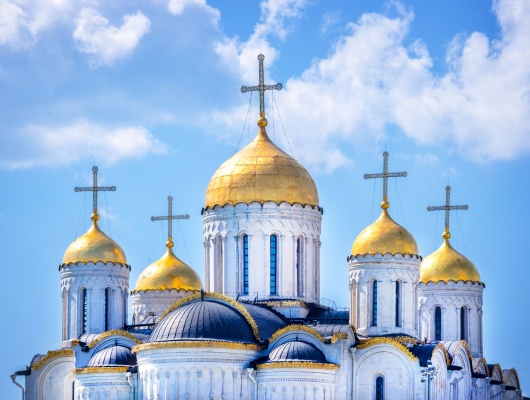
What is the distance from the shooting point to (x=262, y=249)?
62531 mm

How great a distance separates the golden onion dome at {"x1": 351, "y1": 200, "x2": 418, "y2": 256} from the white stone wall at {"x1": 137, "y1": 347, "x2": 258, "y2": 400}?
7772 millimetres

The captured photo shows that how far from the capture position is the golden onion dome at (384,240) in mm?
63625

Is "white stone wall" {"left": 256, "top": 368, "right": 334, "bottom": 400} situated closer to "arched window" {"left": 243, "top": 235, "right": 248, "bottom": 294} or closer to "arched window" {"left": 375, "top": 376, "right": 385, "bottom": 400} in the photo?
"arched window" {"left": 375, "top": 376, "right": 385, "bottom": 400}

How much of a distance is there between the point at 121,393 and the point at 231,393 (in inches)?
159

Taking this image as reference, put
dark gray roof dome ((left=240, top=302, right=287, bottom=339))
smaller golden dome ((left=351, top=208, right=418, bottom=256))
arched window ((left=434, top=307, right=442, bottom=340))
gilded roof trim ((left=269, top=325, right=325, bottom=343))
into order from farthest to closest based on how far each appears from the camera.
Answer: arched window ((left=434, top=307, right=442, bottom=340)), smaller golden dome ((left=351, top=208, right=418, bottom=256)), dark gray roof dome ((left=240, top=302, right=287, bottom=339)), gilded roof trim ((left=269, top=325, right=325, bottom=343))

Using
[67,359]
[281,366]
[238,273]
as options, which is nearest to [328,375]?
[281,366]

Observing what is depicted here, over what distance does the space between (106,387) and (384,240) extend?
1153 cm

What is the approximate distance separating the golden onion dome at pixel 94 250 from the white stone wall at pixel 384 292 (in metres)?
9.50

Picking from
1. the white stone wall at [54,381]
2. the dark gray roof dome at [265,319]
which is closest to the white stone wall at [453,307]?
the dark gray roof dome at [265,319]

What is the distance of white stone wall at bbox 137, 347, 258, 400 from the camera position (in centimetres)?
5753

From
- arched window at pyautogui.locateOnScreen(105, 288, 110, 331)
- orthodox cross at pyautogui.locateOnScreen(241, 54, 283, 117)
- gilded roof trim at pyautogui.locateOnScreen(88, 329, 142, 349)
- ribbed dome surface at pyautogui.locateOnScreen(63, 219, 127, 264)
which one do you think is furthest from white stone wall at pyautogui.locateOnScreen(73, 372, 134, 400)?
orthodox cross at pyautogui.locateOnScreen(241, 54, 283, 117)

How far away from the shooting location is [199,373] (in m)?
57.6

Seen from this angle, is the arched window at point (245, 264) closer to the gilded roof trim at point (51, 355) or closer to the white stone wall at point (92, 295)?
the white stone wall at point (92, 295)

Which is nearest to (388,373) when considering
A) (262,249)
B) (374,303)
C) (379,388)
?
(379,388)
